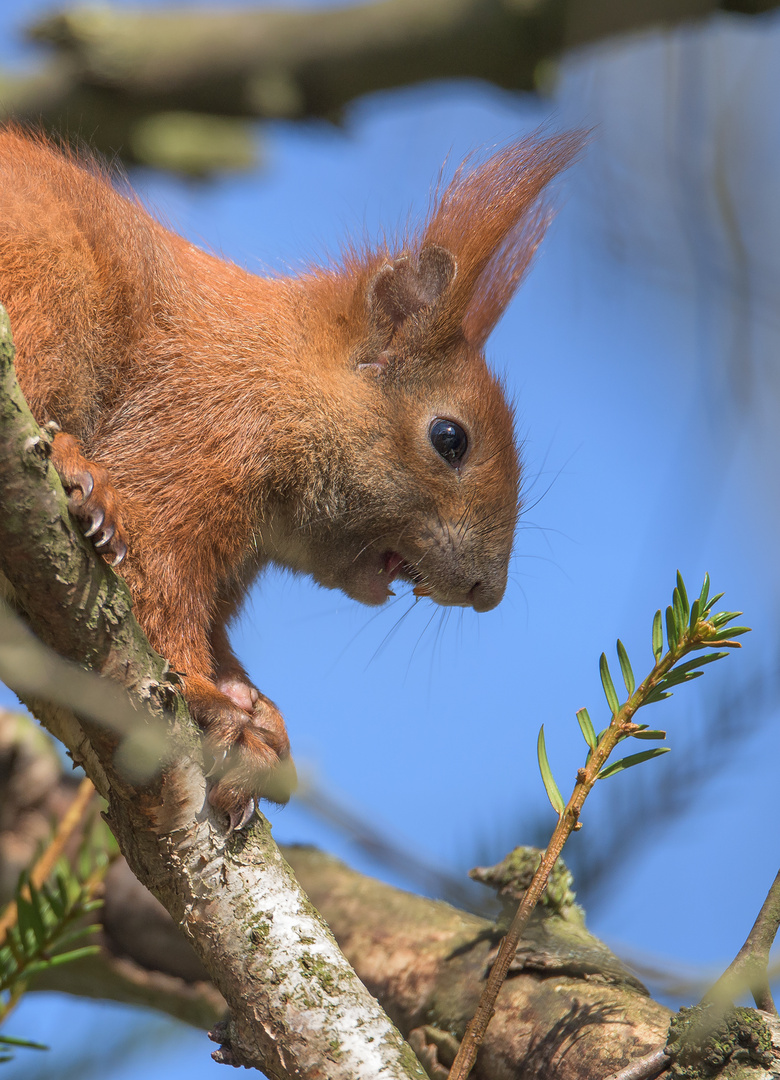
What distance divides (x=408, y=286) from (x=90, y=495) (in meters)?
1.31

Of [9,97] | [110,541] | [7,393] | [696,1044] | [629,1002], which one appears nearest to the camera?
[696,1044]

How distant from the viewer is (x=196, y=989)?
3045 mm

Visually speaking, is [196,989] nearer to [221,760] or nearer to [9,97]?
[221,760]

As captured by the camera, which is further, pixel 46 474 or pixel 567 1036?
pixel 567 1036

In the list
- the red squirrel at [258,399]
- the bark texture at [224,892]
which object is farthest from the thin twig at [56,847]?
the red squirrel at [258,399]

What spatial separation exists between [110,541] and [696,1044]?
140 centimetres

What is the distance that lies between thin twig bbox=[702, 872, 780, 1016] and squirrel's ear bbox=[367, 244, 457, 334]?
2035mm

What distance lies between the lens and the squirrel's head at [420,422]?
286cm

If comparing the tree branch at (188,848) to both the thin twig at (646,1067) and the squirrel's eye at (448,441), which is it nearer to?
the thin twig at (646,1067)

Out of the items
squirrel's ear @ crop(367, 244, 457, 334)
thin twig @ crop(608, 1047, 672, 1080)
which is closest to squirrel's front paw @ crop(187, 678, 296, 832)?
thin twig @ crop(608, 1047, 672, 1080)

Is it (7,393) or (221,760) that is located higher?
(7,393)

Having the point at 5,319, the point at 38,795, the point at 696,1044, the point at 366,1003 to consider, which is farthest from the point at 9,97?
the point at 696,1044

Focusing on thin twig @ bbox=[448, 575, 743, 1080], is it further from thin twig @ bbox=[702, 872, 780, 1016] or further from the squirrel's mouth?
the squirrel's mouth

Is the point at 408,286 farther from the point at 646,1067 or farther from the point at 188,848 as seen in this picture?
the point at 646,1067
